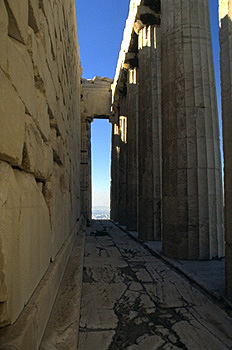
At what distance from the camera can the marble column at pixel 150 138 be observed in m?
8.36

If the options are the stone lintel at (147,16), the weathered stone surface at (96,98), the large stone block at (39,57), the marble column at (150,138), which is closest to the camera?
the large stone block at (39,57)

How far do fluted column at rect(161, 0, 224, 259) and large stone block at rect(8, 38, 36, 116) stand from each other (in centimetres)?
462

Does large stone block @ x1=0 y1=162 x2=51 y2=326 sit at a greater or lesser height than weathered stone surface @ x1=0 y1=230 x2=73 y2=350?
greater

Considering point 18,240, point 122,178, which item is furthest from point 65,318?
point 122,178

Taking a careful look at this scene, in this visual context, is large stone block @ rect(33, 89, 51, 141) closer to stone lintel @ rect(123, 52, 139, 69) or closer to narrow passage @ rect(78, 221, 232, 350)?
narrow passage @ rect(78, 221, 232, 350)

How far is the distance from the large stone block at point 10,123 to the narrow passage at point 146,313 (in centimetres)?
178

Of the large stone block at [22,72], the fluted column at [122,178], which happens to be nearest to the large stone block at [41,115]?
the large stone block at [22,72]

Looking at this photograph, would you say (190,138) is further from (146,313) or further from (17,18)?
(17,18)

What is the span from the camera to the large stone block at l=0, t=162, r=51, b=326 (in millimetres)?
1271

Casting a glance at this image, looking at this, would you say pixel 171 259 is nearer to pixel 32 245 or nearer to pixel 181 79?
pixel 181 79

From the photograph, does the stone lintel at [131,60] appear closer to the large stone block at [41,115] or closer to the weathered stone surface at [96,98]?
the weathered stone surface at [96,98]

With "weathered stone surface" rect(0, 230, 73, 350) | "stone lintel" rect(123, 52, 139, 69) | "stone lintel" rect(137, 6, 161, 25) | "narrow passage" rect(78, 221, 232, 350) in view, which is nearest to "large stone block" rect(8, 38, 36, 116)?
"weathered stone surface" rect(0, 230, 73, 350)

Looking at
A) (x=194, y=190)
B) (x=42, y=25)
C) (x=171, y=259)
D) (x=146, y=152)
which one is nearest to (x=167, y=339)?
(x=42, y=25)

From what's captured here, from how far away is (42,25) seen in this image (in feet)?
7.06
